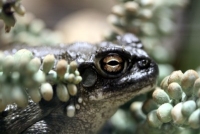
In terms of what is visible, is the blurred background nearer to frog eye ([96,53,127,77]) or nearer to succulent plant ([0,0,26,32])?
frog eye ([96,53,127,77])

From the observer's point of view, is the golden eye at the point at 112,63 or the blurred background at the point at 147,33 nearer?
the golden eye at the point at 112,63

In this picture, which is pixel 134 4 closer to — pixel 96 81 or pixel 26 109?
pixel 96 81

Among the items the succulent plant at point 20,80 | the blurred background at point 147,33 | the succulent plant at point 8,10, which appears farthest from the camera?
the blurred background at point 147,33

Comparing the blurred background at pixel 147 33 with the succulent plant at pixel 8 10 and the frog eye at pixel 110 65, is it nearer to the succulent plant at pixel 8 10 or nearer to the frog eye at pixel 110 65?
the frog eye at pixel 110 65

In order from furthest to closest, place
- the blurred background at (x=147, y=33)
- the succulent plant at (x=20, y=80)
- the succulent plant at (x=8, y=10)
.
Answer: the blurred background at (x=147, y=33)
the succulent plant at (x=8, y=10)
the succulent plant at (x=20, y=80)

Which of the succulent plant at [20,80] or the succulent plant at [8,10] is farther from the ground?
the succulent plant at [8,10]

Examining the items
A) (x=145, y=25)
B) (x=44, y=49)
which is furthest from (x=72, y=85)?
(x=145, y=25)

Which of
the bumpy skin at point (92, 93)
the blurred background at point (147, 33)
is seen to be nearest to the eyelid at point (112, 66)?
the bumpy skin at point (92, 93)

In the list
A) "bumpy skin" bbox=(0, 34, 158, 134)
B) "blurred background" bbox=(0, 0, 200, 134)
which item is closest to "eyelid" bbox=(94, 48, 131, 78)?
"bumpy skin" bbox=(0, 34, 158, 134)
